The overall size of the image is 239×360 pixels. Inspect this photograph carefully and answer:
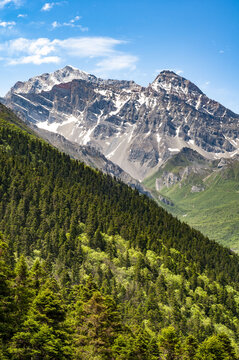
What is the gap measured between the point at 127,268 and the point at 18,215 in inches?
1656

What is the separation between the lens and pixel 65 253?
11594 centimetres

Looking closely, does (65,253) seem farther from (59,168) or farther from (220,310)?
(59,168)

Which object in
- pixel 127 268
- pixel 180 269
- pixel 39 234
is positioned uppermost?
pixel 180 269

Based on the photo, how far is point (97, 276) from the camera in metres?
113

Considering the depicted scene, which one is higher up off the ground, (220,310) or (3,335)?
(220,310)

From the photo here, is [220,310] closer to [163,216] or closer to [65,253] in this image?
[65,253]

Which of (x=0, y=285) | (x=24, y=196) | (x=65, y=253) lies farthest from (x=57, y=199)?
(x=0, y=285)

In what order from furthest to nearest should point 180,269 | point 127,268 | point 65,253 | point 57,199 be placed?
point 57,199, point 180,269, point 127,268, point 65,253

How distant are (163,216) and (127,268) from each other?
69032mm

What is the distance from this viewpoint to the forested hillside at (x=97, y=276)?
46.0 m

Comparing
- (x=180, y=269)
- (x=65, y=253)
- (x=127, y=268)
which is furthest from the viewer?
(x=180, y=269)

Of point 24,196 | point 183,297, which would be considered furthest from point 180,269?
point 24,196

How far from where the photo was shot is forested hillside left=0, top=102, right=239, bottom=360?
4600 cm

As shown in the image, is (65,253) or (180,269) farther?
(180,269)
